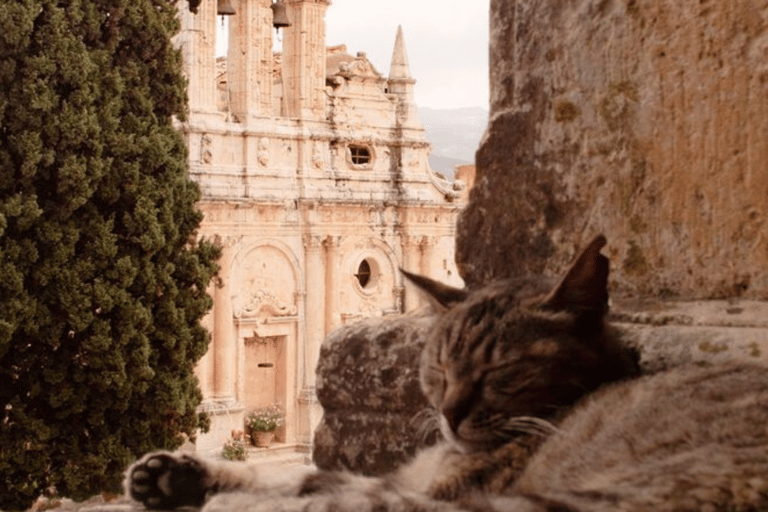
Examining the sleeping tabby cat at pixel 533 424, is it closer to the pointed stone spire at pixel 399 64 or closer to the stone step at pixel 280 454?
the stone step at pixel 280 454

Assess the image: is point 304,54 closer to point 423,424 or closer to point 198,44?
point 198,44

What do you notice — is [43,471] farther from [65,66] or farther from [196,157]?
[196,157]

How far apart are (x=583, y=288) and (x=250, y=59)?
62.2 feet

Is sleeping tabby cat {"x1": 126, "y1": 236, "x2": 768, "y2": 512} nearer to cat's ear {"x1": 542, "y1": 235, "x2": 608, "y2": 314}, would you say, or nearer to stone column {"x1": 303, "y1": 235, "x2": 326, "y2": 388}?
cat's ear {"x1": 542, "y1": 235, "x2": 608, "y2": 314}

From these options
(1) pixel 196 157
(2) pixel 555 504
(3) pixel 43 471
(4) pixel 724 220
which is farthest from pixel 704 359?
(1) pixel 196 157

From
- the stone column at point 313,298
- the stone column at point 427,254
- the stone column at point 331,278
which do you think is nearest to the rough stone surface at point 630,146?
the stone column at point 313,298

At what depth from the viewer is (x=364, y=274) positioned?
74.9ft

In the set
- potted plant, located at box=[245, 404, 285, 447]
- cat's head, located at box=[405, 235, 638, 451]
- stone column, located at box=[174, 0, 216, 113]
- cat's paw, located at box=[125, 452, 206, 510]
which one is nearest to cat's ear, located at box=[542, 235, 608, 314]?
cat's head, located at box=[405, 235, 638, 451]

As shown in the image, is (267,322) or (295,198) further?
(295,198)

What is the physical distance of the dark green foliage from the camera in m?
11.3

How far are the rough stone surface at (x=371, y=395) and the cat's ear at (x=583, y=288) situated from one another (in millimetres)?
831

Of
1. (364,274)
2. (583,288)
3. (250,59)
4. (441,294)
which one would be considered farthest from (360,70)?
(583,288)

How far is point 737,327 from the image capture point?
2002 millimetres

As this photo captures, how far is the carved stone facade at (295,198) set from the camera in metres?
20.0
